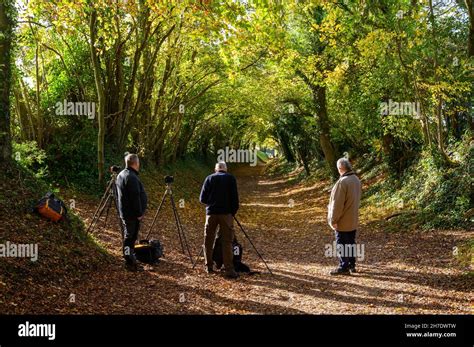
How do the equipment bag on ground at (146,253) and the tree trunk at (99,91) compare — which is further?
the tree trunk at (99,91)

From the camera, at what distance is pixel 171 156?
2938 centimetres

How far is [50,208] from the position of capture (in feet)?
25.9

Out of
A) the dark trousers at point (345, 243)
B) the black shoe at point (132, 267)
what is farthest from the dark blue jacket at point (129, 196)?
the dark trousers at point (345, 243)

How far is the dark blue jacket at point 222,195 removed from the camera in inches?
325

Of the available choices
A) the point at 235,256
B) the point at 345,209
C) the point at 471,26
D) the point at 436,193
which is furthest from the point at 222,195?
the point at 436,193

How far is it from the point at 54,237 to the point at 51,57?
437 inches

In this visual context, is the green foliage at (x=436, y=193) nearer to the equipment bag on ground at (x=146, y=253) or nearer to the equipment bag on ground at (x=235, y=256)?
the equipment bag on ground at (x=235, y=256)

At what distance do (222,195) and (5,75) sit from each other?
16.2 feet

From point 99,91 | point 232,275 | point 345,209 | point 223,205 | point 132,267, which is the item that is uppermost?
point 99,91

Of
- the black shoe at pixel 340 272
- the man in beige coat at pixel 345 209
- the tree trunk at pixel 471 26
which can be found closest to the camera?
the man in beige coat at pixel 345 209

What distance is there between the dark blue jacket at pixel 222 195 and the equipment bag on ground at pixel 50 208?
2804mm

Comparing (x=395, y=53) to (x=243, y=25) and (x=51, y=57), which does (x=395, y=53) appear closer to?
(x=243, y=25)

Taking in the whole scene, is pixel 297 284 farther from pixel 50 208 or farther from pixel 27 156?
pixel 27 156
